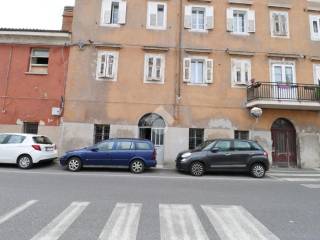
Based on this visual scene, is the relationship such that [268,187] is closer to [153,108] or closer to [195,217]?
[195,217]

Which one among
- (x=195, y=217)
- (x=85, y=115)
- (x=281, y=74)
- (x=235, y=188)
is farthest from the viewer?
(x=281, y=74)

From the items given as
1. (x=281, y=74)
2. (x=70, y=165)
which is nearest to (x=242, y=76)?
(x=281, y=74)

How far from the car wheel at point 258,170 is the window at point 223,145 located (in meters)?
1.31

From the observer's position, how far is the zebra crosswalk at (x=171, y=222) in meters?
4.35

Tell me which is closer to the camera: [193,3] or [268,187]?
[268,187]

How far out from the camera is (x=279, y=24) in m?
17.2

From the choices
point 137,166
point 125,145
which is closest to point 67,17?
point 125,145

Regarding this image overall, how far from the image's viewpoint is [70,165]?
11.8 m

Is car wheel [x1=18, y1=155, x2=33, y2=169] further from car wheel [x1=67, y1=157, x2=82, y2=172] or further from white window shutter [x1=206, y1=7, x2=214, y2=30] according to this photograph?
white window shutter [x1=206, y1=7, x2=214, y2=30]

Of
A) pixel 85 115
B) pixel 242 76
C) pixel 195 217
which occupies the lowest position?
pixel 195 217

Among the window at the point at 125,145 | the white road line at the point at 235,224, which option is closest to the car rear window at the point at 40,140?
the window at the point at 125,145

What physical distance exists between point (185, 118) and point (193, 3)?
729 cm

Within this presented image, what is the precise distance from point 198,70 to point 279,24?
19.7 ft

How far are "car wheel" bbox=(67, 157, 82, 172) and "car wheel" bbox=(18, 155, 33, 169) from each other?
180 centimetres
